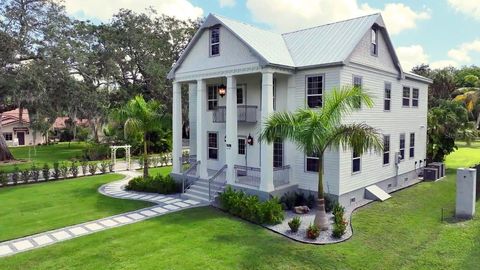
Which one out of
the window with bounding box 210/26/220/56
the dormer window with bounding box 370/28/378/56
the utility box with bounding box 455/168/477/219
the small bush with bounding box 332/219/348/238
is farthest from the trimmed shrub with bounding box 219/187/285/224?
the dormer window with bounding box 370/28/378/56

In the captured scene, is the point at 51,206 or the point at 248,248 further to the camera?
the point at 51,206

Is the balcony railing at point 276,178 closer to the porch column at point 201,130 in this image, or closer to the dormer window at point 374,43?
the porch column at point 201,130

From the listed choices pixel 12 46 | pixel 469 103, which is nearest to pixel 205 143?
pixel 12 46

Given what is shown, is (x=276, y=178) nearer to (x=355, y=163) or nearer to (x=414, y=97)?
(x=355, y=163)

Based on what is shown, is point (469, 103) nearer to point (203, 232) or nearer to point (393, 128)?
point (393, 128)

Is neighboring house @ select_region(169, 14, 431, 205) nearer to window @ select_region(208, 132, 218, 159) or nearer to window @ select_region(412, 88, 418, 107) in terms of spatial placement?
window @ select_region(208, 132, 218, 159)

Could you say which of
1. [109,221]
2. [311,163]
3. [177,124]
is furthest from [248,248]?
[177,124]

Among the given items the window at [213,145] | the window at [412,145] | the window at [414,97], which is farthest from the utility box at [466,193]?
the window at [213,145]
